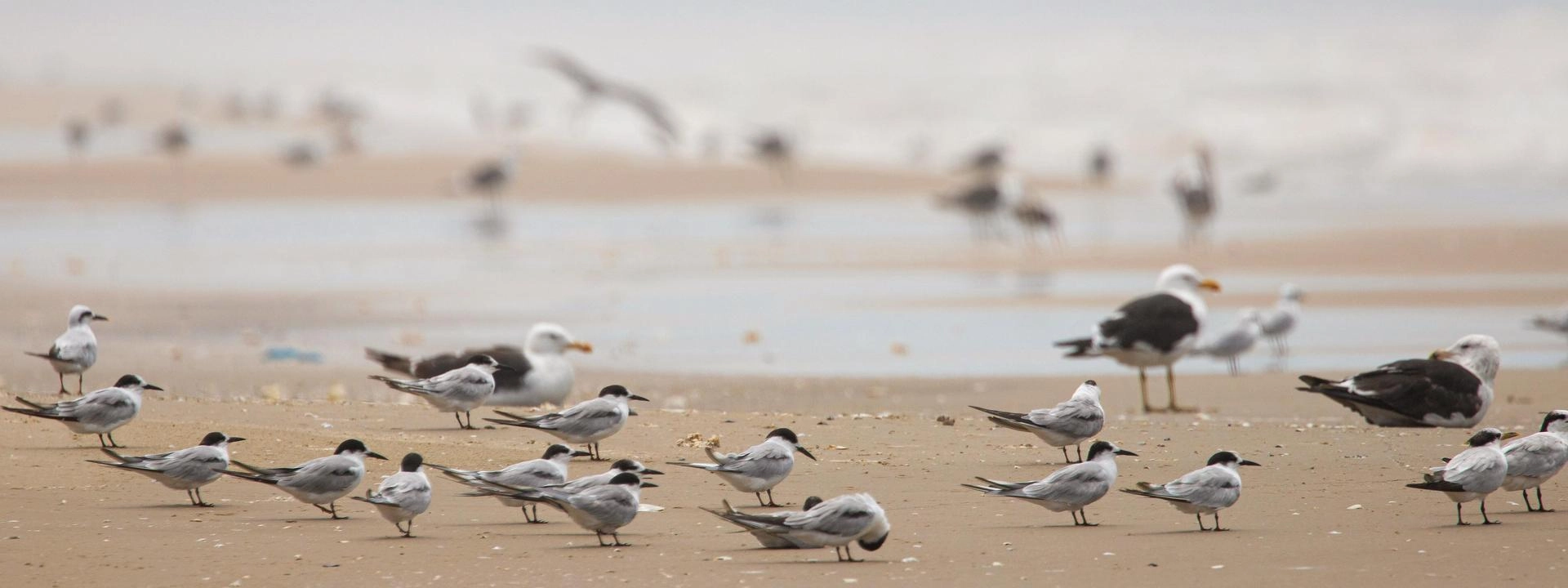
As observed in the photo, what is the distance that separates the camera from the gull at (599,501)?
7.16 m

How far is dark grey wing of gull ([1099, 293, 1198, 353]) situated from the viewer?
12148mm

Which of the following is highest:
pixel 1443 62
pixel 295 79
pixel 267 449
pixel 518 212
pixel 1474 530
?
pixel 295 79

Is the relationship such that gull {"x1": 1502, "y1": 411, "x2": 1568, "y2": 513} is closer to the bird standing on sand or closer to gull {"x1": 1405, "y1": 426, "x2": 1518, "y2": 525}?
gull {"x1": 1405, "y1": 426, "x2": 1518, "y2": 525}

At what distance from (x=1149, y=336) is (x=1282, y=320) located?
4.21 meters

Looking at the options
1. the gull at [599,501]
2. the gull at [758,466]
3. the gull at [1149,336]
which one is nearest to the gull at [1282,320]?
the gull at [1149,336]

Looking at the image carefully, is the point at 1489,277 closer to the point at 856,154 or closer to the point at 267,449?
the point at 267,449

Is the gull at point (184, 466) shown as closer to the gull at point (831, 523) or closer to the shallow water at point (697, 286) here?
the gull at point (831, 523)

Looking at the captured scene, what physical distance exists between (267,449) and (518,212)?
31.7 meters

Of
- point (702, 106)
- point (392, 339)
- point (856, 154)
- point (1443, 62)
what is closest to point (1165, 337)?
point (392, 339)

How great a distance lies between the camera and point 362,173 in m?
48.0

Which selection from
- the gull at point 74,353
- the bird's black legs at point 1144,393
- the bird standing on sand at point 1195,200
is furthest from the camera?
the bird standing on sand at point 1195,200

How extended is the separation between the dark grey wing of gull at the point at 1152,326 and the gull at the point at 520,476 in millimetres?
5314

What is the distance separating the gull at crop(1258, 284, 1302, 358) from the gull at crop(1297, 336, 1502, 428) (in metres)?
4.96

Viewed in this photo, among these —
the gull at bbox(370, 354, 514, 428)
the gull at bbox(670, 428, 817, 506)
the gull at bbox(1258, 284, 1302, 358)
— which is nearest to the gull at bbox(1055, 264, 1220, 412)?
the gull at bbox(1258, 284, 1302, 358)
